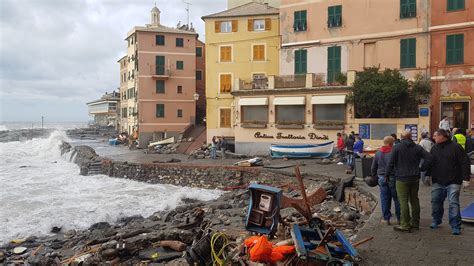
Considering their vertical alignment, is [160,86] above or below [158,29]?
below

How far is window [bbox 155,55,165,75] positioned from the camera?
1891 inches

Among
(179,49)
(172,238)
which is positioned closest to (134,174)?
(172,238)

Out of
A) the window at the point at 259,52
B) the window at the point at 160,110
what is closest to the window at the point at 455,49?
the window at the point at 259,52

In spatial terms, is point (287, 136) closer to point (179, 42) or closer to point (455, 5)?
point (455, 5)

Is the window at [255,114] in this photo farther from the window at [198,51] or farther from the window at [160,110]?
the window at [198,51]

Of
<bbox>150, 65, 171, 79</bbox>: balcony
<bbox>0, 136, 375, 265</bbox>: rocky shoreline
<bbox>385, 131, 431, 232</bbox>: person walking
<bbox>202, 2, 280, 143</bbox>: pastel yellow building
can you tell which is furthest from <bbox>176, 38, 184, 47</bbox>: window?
<bbox>385, 131, 431, 232</bbox>: person walking

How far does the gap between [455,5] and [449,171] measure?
2095 cm

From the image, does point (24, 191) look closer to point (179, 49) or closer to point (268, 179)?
point (268, 179)

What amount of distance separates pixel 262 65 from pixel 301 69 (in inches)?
217

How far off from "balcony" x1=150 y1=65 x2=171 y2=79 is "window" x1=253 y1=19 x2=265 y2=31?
15741 millimetres

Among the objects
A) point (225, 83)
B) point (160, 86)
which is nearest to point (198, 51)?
point (160, 86)

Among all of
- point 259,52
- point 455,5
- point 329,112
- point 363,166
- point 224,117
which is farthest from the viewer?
point 224,117

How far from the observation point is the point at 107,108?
86.1 metres

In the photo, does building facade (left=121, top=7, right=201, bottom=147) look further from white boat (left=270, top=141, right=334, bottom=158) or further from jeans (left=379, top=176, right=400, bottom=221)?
jeans (left=379, top=176, right=400, bottom=221)
